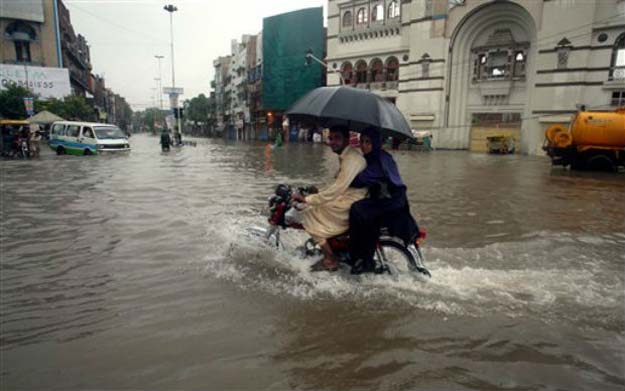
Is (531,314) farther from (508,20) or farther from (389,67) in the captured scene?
(389,67)

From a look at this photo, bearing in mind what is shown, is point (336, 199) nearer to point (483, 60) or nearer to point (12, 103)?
point (483, 60)

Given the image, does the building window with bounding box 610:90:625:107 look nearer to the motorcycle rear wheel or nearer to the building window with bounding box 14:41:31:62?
the motorcycle rear wheel

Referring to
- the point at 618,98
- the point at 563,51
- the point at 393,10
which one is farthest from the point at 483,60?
the point at 618,98

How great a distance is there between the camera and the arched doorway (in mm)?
32531

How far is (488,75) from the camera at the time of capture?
34344 millimetres

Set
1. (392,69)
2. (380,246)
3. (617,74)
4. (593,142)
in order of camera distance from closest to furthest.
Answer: (380,246)
(593,142)
(617,74)
(392,69)

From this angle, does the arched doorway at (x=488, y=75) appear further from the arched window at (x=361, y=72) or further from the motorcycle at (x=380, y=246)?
the motorcycle at (x=380, y=246)

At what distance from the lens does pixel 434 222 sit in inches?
316

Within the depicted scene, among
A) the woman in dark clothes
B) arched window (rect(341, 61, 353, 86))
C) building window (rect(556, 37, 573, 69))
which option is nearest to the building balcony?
building window (rect(556, 37, 573, 69))

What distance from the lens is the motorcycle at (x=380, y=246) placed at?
4594mm

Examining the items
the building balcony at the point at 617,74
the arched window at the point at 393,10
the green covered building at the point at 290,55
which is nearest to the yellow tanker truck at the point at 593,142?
the building balcony at the point at 617,74

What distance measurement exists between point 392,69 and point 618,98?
61.4 feet

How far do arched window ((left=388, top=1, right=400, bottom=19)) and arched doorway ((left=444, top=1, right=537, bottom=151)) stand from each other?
6.84m

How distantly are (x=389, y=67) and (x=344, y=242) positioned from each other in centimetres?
3865
